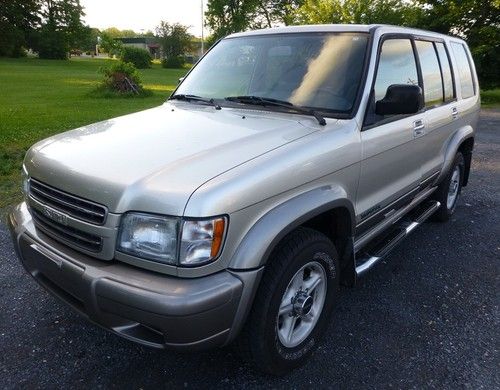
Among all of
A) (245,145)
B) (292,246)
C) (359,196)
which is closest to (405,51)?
(359,196)

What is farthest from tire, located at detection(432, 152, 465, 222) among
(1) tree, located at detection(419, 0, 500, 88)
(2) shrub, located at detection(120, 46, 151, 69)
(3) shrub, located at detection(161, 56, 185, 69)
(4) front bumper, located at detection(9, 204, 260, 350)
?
(3) shrub, located at detection(161, 56, 185, 69)

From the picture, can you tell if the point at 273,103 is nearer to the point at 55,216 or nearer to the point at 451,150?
the point at 55,216

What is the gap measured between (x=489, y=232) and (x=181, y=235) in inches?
161

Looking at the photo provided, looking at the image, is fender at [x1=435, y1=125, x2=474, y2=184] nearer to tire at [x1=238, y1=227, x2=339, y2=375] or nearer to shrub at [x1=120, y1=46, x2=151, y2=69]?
tire at [x1=238, y1=227, x2=339, y2=375]

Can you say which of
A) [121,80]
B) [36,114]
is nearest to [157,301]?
[36,114]

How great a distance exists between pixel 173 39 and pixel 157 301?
70.4 metres

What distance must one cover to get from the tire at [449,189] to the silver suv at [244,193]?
1.01 m

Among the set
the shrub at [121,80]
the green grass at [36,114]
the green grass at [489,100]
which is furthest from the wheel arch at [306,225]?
the green grass at [489,100]

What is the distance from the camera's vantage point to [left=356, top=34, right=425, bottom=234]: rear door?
301 cm

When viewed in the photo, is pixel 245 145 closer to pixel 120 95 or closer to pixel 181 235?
pixel 181 235

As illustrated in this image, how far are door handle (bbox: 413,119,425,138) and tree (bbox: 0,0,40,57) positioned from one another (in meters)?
60.6

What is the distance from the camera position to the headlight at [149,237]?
6.66 ft

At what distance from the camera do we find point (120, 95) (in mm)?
16484

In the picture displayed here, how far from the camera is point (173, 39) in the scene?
67125mm
